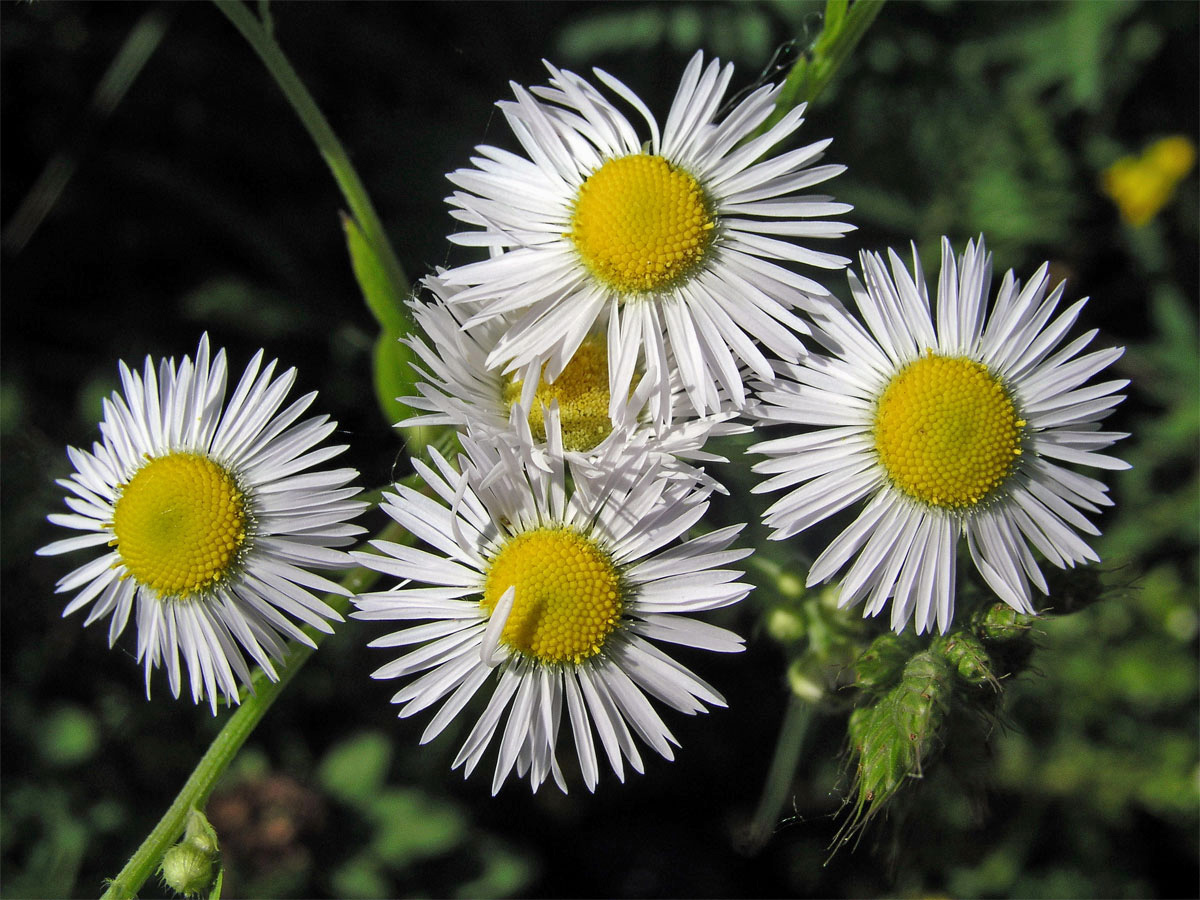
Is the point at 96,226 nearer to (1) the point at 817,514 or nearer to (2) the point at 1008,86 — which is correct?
(1) the point at 817,514

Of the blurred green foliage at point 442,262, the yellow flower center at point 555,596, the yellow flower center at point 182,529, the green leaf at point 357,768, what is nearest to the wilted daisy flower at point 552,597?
the yellow flower center at point 555,596

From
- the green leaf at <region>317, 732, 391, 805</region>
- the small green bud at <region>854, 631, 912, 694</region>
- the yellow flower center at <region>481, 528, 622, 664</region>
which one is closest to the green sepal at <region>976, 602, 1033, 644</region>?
the small green bud at <region>854, 631, 912, 694</region>

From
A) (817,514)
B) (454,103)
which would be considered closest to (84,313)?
(454,103)

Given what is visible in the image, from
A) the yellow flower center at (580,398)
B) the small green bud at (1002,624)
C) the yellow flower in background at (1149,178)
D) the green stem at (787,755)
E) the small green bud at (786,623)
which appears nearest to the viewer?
the small green bud at (1002,624)

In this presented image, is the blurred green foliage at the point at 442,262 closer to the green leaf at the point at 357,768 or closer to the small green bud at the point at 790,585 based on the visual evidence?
the green leaf at the point at 357,768

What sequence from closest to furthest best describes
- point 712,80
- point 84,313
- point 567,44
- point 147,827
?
point 712,80 < point 147,827 < point 567,44 < point 84,313

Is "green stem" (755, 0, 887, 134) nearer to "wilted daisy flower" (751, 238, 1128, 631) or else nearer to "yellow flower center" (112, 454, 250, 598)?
"wilted daisy flower" (751, 238, 1128, 631)
